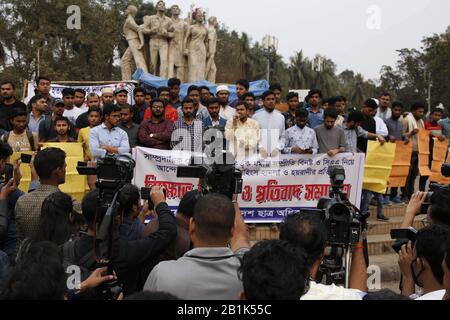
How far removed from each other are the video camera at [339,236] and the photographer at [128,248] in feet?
2.98

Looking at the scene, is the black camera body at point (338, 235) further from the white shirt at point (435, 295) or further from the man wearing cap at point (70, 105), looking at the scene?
the man wearing cap at point (70, 105)

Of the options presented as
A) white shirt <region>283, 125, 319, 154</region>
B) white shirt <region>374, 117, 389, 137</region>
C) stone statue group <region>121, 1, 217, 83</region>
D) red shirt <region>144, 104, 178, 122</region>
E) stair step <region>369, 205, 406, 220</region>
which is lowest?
stair step <region>369, 205, 406, 220</region>

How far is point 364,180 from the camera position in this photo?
27.4 ft

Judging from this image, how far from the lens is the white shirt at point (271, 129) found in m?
7.86

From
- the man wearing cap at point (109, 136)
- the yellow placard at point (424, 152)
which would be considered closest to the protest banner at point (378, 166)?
the yellow placard at point (424, 152)

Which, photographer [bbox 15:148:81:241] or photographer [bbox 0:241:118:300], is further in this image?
photographer [bbox 15:148:81:241]

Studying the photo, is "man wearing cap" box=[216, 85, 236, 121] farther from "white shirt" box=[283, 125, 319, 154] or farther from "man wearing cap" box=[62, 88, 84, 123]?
"man wearing cap" box=[62, 88, 84, 123]

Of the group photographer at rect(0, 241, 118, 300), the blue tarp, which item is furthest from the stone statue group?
photographer at rect(0, 241, 118, 300)

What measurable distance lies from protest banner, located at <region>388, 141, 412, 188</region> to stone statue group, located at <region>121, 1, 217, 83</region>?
7354mm

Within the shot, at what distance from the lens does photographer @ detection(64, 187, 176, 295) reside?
3305 mm

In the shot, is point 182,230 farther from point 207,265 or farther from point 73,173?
point 73,173
